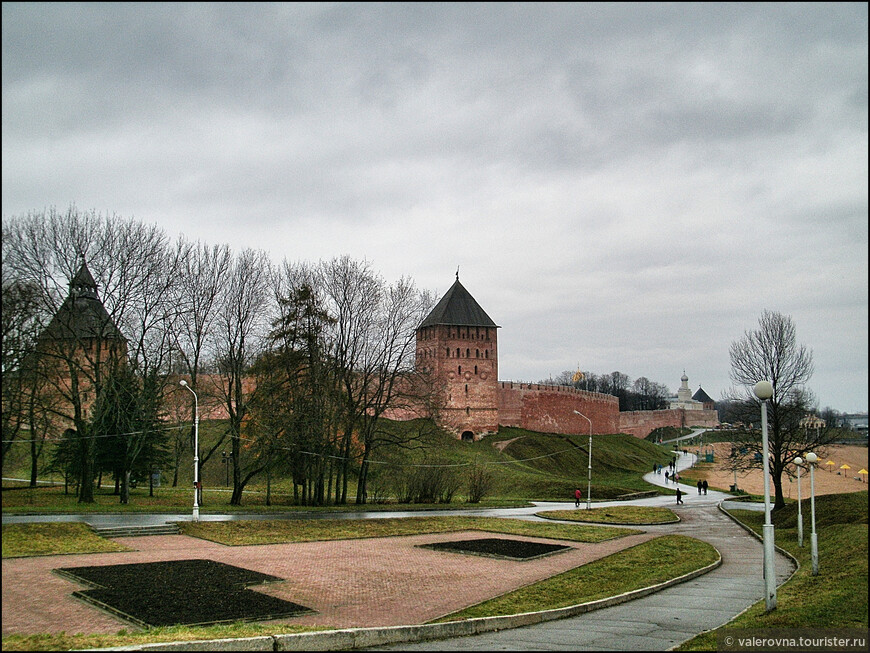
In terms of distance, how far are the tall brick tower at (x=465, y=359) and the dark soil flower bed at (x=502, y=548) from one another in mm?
44485

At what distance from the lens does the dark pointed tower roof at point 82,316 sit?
27914 mm

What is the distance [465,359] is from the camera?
69.6m

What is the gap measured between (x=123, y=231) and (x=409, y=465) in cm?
1924

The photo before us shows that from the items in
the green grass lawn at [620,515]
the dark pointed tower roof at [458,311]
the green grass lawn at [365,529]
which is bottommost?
the green grass lawn at [620,515]

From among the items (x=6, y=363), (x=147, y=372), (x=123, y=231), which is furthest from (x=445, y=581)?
(x=147, y=372)

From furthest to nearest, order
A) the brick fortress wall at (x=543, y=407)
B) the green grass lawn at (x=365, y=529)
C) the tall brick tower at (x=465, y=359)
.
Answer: the brick fortress wall at (x=543, y=407), the tall brick tower at (x=465, y=359), the green grass lawn at (x=365, y=529)

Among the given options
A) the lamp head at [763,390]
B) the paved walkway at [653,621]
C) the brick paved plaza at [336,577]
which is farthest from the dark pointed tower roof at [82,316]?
the lamp head at [763,390]

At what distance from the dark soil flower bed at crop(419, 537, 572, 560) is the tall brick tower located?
44485 mm

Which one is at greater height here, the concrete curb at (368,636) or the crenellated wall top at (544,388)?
the crenellated wall top at (544,388)

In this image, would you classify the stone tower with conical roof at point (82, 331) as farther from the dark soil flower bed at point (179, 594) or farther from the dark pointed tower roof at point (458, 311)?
the dark pointed tower roof at point (458, 311)

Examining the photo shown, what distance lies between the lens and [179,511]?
93.4 ft

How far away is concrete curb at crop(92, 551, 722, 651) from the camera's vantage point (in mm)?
8375

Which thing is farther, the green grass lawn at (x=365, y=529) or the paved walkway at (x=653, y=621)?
the green grass lawn at (x=365, y=529)

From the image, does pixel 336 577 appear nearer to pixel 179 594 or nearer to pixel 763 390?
pixel 179 594
